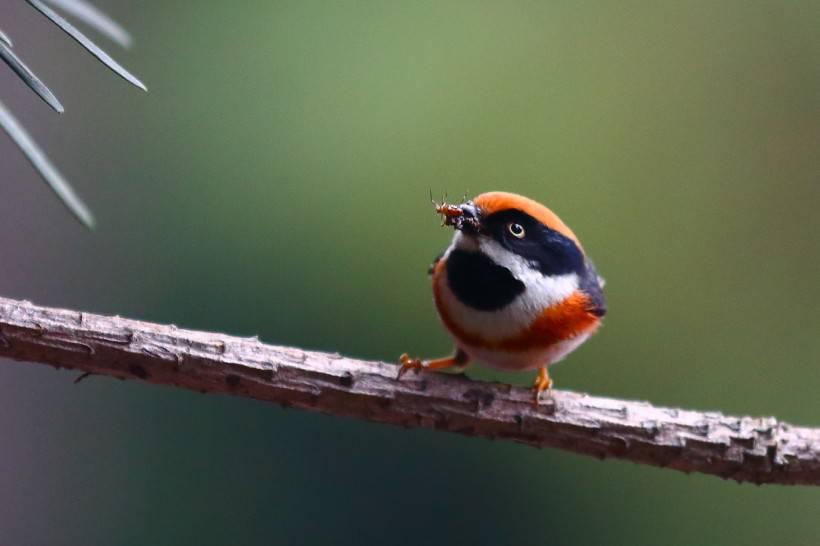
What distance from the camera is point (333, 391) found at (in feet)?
4.91

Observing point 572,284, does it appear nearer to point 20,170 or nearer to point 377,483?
point 377,483

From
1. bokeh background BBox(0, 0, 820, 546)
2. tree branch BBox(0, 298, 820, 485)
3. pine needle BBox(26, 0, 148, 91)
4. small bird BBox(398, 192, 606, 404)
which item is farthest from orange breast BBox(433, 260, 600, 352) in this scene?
pine needle BBox(26, 0, 148, 91)

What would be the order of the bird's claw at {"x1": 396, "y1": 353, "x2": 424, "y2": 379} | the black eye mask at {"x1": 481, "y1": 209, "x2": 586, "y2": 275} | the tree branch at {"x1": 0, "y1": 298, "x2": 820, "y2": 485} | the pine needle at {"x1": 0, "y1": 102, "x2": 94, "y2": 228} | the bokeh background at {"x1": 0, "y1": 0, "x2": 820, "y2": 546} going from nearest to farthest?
1. the pine needle at {"x1": 0, "y1": 102, "x2": 94, "y2": 228}
2. the tree branch at {"x1": 0, "y1": 298, "x2": 820, "y2": 485}
3. the bird's claw at {"x1": 396, "y1": 353, "x2": 424, "y2": 379}
4. the black eye mask at {"x1": 481, "y1": 209, "x2": 586, "y2": 275}
5. the bokeh background at {"x1": 0, "y1": 0, "x2": 820, "y2": 546}

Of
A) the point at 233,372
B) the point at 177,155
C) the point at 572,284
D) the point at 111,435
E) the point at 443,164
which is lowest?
the point at 233,372

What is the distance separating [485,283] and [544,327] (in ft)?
0.50

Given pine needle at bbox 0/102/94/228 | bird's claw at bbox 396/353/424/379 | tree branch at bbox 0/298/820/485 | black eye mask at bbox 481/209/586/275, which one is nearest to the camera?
pine needle at bbox 0/102/94/228

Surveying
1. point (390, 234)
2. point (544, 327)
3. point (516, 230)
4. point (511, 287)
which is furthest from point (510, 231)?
point (390, 234)

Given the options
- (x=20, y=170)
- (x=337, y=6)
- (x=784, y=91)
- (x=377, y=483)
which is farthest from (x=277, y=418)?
(x=784, y=91)

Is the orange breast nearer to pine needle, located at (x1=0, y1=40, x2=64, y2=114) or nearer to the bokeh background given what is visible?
the bokeh background

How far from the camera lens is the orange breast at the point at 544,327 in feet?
5.69

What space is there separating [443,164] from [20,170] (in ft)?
4.65

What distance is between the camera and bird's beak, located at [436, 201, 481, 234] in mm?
1605

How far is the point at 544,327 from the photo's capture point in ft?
5.72

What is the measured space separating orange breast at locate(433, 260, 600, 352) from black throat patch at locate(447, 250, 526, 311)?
0.07 m
